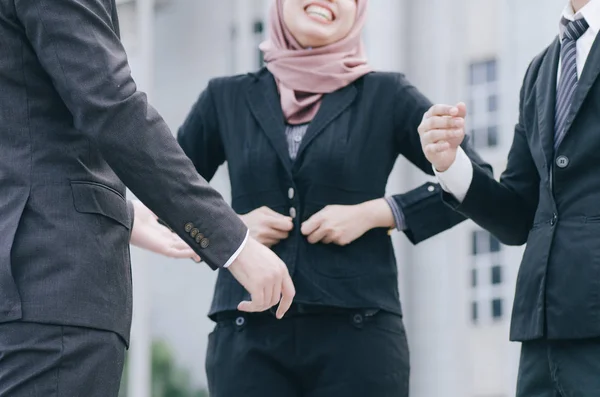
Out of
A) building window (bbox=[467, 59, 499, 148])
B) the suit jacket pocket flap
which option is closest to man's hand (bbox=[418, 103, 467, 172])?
the suit jacket pocket flap

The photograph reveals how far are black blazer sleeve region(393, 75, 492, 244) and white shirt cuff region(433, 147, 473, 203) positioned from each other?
299 mm

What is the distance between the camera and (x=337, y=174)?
2.97 metres

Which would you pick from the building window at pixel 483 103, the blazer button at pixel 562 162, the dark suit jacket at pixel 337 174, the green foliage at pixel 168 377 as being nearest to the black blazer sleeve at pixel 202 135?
the dark suit jacket at pixel 337 174

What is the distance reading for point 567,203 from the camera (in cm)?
248

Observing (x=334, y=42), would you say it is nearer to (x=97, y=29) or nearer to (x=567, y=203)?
(x=567, y=203)

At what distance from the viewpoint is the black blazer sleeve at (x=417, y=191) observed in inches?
119

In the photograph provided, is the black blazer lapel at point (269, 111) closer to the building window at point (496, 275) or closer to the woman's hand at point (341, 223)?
the woman's hand at point (341, 223)

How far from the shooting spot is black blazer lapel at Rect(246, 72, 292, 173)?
3.00 meters

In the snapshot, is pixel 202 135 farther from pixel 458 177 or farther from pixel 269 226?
pixel 458 177

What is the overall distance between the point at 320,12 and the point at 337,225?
1.89 ft

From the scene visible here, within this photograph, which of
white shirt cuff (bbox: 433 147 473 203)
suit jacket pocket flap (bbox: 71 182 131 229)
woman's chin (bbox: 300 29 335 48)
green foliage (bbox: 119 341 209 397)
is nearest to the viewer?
suit jacket pocket flap (bbox: 71 182 131 229)

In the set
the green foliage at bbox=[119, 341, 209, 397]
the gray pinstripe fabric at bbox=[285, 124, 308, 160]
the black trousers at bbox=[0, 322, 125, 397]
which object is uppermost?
the gray pinstripe fabric at bbox=[285, 124, 308, 160]

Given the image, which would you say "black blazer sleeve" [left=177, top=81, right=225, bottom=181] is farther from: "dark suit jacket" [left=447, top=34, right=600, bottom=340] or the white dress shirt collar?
the white dress shirt collar

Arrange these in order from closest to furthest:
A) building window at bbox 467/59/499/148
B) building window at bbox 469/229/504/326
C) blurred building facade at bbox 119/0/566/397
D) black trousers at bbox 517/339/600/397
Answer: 1. black trousers at bbox 517/339/600/397
2. blurred building facade at bbox 119/0/566/397
3. building window at bbox 469/229/504/326
4. building window at bbox 467/59/499/148
